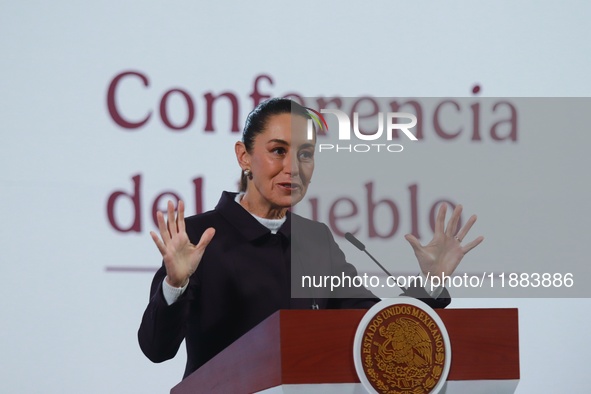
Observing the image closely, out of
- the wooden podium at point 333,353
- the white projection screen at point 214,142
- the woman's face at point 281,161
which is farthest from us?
the white projection screen at point 214,142

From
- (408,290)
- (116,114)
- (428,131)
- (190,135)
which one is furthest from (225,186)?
(408,290)

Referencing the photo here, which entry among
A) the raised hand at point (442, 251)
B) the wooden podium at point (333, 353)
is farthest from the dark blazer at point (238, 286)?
the wooden podium at point (333, 353)

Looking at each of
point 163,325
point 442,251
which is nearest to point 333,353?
point 442,251

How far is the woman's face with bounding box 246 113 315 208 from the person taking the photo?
2.28m

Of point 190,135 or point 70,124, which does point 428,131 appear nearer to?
point 190,135

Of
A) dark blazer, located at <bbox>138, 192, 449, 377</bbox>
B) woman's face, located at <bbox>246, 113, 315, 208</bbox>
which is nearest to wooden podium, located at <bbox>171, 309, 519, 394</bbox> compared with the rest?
dark blazer, located at <bbox>138, 192, 449, 377</bbox>

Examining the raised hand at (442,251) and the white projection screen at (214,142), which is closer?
the raised hand at (442,251)

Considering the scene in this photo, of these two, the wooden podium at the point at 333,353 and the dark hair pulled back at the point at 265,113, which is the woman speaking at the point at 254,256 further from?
the wooden podium at the point at 333,353

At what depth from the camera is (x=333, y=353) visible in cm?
144

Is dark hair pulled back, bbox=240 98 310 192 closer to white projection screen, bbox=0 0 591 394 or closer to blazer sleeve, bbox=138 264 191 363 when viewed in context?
blazer sleeve, bbox=138 264 191 363

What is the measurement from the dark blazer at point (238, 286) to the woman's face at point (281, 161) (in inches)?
2.8

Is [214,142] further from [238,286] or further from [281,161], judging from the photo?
[238,286]

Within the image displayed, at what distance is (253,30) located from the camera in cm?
334

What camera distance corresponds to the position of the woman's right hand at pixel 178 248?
73.7 inches
